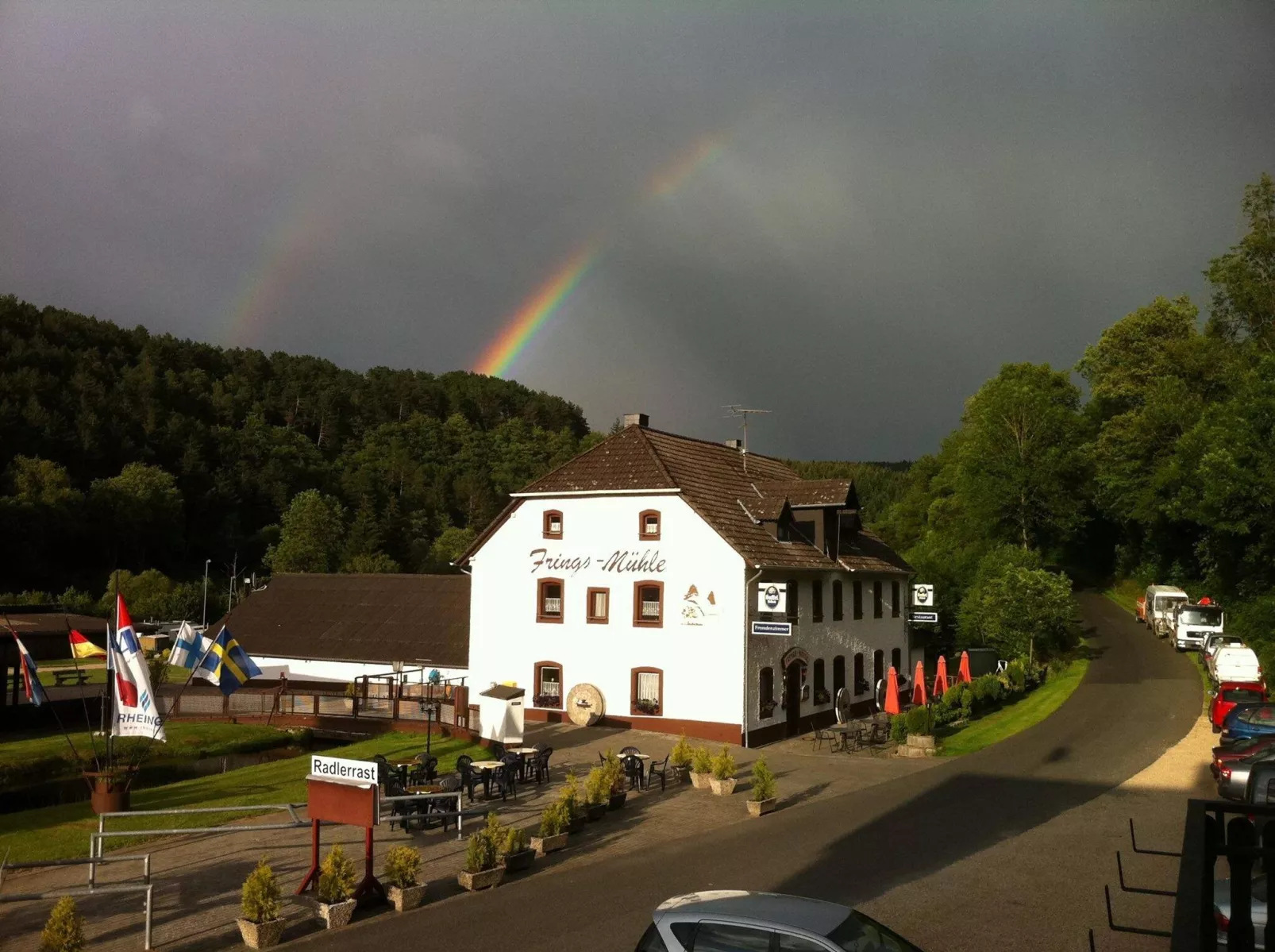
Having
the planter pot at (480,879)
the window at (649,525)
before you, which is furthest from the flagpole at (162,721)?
the window at (649,525)

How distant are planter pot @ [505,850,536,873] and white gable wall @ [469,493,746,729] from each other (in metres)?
15.6

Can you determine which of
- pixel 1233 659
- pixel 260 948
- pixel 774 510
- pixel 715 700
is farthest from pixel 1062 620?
pixel 260 948

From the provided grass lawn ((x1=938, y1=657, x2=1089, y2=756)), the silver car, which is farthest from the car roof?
grass lawn ((x1=938, y1=657, x2=1089, y2=756))

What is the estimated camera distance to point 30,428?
110 m

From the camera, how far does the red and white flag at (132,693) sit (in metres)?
17.5

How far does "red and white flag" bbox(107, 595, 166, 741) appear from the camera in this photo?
17.5 meters

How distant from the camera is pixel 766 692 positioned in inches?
1314

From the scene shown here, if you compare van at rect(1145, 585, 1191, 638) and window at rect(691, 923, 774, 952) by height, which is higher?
van at rect(1145, 585, 1191, 638)

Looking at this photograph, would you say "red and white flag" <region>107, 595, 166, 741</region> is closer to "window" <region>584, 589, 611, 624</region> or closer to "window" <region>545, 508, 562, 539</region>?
"window" <region>584, 589, 611, 624</region>

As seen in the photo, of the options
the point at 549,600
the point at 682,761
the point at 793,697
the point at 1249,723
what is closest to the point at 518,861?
the point at 682,761

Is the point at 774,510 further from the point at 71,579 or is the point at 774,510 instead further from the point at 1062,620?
the point at 71,579

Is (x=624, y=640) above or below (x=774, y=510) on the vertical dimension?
below

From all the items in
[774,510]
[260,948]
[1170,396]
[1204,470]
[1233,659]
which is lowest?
[260,948]

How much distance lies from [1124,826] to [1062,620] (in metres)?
30.0
